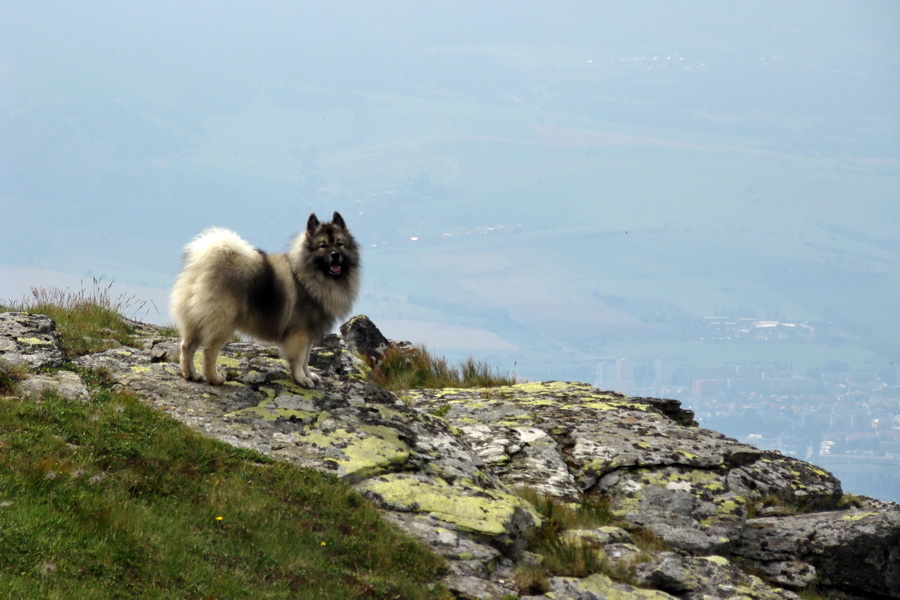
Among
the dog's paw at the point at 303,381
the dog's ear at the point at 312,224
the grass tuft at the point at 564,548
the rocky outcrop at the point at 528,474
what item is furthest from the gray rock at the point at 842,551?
the dog's ear at the point at 312,224

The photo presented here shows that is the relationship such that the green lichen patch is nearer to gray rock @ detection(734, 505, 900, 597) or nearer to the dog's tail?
gray rock @ detection(734, 505, 900, 597)

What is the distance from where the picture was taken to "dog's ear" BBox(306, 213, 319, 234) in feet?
42.2

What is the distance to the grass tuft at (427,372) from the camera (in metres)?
18.8

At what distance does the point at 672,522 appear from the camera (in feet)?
41.0

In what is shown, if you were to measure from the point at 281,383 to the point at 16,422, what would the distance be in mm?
4079

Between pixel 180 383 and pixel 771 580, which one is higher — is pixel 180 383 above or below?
above

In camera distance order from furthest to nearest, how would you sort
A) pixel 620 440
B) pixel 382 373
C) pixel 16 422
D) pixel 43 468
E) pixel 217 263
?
pixel 382 373, pixel 620 440, pixel 217 263, pixel 16 422, pixel 43 468

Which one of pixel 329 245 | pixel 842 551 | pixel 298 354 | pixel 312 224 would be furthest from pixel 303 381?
pixel 842 551

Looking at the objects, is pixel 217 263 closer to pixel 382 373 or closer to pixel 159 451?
pixel 159 451

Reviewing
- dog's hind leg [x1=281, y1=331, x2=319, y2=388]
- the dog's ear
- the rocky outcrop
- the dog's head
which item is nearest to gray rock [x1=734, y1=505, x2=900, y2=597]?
the rocky outcrop

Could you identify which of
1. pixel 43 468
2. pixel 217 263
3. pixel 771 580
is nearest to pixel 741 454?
pixel 771 580

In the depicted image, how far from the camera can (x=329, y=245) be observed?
13086mm

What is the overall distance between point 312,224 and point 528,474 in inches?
191

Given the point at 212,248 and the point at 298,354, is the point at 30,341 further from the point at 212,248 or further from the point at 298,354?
the point at 298,354
